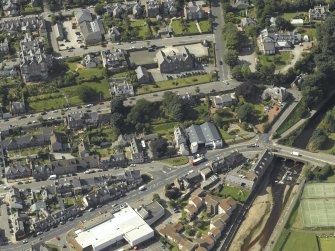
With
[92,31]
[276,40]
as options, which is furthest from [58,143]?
[276,40]

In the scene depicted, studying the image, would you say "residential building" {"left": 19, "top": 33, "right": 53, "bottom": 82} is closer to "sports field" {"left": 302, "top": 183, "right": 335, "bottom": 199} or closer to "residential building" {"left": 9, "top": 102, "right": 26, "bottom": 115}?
"residential building" {"left": 9, "top": 102, "right": 26, "bottom": 115}

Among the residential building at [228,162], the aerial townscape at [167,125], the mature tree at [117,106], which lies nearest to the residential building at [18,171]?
the aerial townscape at [167,125]

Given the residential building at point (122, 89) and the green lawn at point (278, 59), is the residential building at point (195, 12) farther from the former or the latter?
the residential building at point (122, 89)

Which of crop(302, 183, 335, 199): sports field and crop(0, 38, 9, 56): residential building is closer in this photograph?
crop(302, 183, 335, 199): sports field

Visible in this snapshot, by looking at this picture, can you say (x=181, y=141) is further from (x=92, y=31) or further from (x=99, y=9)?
(x=99, y=9)

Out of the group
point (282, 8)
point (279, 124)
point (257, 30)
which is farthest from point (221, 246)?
point (282, 8)

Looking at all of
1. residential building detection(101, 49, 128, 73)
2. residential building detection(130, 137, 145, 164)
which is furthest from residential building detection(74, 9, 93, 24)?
residential building detection(130, 137, 145, 164)
